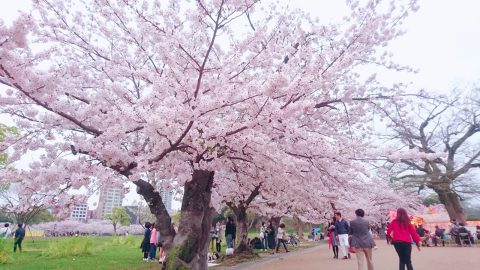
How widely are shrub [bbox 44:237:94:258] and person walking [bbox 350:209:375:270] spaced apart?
40.3 feet

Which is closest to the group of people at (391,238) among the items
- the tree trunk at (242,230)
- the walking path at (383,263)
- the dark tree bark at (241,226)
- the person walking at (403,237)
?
the person walking at (403,237)

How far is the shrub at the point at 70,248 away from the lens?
14281 millimetres

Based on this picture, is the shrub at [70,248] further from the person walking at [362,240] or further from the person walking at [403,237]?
the person walking at [403,237]

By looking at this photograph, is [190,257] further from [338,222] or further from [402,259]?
[338,222]

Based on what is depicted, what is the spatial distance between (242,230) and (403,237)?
8.31m

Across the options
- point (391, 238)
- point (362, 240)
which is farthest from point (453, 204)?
point (391, 238)

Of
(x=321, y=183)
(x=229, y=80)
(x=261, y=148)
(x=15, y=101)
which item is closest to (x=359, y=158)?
(x=321, y=183)

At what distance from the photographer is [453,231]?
19.7 meters

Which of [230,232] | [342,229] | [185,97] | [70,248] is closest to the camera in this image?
[185,97]

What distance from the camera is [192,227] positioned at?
6984 millimetres

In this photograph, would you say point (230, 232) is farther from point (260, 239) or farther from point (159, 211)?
point (159, 211)

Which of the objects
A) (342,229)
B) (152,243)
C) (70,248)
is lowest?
(70,248)

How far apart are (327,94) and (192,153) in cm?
336

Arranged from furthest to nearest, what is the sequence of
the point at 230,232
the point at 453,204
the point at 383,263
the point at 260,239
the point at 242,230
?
the point at 453,204 < the point at 260,239 < the point at 230,232 < the point at 242,230 < the point at 383,263
